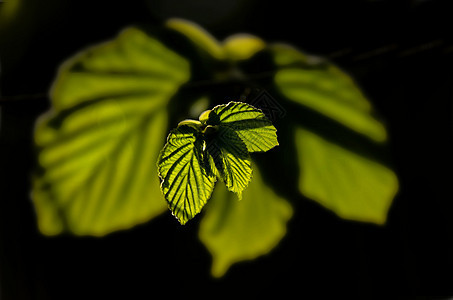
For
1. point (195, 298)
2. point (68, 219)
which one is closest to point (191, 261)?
point (195, 298)

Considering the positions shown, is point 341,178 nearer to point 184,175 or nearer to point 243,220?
point 243,220

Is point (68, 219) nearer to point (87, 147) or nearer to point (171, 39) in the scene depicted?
point (87, 147)

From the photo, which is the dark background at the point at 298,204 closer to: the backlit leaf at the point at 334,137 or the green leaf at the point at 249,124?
the backlit leaf at the point at 334,137

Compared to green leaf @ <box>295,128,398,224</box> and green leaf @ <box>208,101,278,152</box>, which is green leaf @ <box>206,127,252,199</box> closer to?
green leaf @ <box>208,101,278,152</box>

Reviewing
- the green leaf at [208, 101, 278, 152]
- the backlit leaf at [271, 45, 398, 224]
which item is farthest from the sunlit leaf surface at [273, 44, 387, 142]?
the green leaf at [208, 101, 278, 152]

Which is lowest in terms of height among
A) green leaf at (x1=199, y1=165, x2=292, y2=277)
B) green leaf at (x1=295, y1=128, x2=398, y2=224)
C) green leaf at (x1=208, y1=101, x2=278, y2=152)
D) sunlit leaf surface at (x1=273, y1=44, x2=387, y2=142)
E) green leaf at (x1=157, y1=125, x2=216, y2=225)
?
green leaf at (x1=199, y1=165, x2=292, y2=277)

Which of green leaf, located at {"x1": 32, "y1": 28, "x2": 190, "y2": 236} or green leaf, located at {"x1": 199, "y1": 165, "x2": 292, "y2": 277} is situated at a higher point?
green leaf, located at {"x1": 32, "y1": 28, "x2": 190, "y2": 236}
